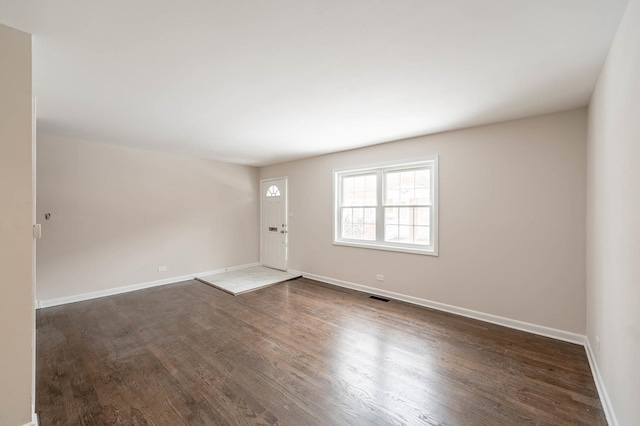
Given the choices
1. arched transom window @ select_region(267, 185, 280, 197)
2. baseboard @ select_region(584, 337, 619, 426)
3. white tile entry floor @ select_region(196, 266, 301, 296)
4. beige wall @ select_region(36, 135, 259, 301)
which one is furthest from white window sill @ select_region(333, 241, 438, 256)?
beige wall @ select_region(36, 135, 259, 301)

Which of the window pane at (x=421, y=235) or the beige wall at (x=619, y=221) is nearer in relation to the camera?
the beige wall at (x=619, y=221)

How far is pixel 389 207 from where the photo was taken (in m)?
4.27

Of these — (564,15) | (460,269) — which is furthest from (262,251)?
(564,15)

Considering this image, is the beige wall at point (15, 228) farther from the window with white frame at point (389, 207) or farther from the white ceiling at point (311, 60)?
the window with white frame at point (389, 207)

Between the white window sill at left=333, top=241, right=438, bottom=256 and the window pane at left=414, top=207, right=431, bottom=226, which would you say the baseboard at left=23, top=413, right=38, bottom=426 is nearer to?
the white window sill at left=333, top=241, right=438, bottom=256

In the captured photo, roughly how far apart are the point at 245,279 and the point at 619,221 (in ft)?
16.7

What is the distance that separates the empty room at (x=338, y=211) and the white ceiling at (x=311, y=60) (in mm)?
20

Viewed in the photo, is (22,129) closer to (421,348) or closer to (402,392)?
(402,392)

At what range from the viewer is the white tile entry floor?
4605 millimetres

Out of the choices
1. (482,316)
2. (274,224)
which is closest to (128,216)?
(274,224)

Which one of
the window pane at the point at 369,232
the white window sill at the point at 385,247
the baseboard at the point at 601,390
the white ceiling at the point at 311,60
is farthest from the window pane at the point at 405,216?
the baseboard at the point at 601,390

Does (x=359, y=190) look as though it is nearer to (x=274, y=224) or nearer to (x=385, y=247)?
(x=385, y=247)

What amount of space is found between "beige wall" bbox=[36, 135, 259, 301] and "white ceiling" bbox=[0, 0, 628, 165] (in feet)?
3.43

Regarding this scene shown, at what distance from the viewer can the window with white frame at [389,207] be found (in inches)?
151
